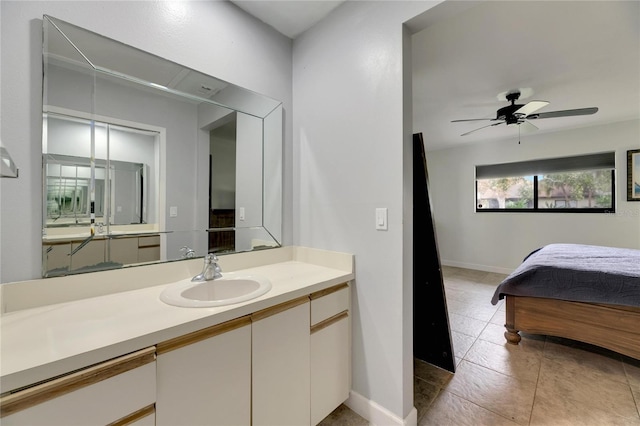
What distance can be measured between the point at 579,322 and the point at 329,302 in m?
2.20

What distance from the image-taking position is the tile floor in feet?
4.88

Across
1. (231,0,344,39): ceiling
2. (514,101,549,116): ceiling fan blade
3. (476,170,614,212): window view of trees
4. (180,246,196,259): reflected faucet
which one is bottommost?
(180,246,196,259): reflected faucet

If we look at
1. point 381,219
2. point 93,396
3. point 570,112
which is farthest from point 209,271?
point 570,112

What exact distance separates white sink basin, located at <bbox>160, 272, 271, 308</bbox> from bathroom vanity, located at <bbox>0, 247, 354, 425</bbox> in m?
0.05

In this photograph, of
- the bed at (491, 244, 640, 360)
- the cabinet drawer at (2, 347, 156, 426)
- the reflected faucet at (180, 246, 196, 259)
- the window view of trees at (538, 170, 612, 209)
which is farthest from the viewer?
the window view of trees at (538, 170, 612, 209)

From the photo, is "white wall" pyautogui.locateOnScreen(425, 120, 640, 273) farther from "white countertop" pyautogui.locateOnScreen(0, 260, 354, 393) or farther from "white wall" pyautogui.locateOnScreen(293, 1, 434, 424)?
"white countertop" pyautogui.locateOnScreen(0, 260, 354, 393)

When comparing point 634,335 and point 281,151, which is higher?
point 281,151

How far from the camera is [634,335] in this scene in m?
1.86

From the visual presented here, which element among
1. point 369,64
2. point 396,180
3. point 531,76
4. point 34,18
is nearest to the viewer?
point 34,18

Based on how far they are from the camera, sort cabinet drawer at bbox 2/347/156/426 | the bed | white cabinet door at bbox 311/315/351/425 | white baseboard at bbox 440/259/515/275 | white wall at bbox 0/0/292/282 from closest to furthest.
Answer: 1. cabinet drawer at bbox 2/347/156/426
2. white wall at bbox 0/0/292/282
3. white cabinet door at bbox 311/315/351/425
4. the bed
5. white baseboard at bbox 440/259/515/275

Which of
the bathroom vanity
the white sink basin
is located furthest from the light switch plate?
the white sink basin

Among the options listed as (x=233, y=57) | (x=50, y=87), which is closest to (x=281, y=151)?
(x=233, y=57)

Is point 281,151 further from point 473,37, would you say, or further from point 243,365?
point 473,37

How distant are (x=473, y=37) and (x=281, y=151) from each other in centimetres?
167
